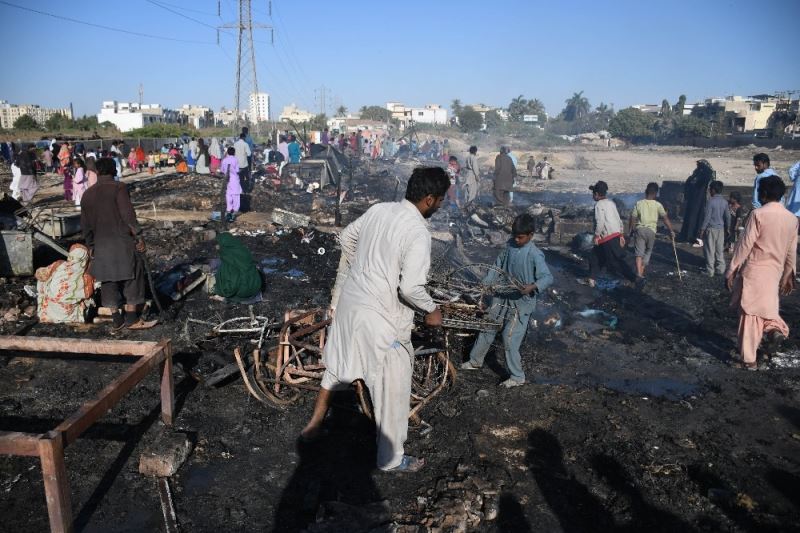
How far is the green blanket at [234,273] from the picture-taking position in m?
6.67

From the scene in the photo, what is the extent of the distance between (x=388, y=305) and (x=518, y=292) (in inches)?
70.3

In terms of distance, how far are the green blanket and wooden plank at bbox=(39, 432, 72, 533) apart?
4.32 metres

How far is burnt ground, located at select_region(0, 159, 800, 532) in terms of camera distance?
303cm

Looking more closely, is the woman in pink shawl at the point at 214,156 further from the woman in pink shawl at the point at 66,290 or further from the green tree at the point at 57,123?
the green tree at the point at 57,123

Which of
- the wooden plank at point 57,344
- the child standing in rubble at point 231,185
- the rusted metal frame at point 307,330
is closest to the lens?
the wooden plank at point 57,344

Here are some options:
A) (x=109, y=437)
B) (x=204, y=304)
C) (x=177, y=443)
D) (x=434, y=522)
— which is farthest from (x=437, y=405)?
(x=204, y=304)

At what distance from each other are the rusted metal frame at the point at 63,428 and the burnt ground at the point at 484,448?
1.93 feet

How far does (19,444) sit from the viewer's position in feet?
7.34

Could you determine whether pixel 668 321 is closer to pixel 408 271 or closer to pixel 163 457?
pixel 408 271

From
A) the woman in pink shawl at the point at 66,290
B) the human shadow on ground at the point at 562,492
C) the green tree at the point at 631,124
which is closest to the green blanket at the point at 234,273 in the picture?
the woman in pink shawl at the point at 66,290

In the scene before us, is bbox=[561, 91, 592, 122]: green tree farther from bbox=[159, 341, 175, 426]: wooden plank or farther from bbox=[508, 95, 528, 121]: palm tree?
bbox=[159, 341, 175, 426]: wooden plank

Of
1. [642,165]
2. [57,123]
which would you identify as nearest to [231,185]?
[642,165]

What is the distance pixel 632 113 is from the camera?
57.7m

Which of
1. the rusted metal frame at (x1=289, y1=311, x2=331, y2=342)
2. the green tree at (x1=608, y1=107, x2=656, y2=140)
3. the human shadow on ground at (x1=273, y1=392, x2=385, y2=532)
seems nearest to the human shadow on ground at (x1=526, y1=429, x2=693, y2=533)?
the human shadow on ground at (x1=273, y1=392, x2=385, y2=532)
